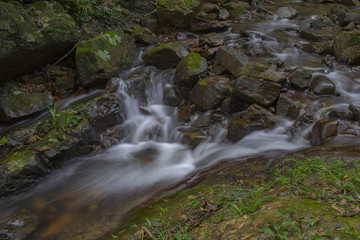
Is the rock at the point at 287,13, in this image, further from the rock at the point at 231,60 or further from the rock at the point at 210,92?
the rock at the point at 210,92

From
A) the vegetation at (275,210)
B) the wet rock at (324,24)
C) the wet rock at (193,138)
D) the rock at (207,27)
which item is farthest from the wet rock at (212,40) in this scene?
the vegetation at (275,210)

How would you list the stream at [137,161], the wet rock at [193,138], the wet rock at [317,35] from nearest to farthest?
the stream at [137,161], the wet rock at [193,138], the wet rock at [317,35]

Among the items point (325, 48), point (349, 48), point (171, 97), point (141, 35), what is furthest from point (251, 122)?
point (141, 35)

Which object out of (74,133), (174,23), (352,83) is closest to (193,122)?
(74,133)

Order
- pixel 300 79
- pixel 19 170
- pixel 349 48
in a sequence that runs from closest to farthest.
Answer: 1. pixel 19 170
2. pixel 300 79
3. pixel 349 48

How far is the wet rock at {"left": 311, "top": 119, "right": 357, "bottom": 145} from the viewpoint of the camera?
4645 mm

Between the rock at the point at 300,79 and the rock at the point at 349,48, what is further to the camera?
the rock at the point at 349,48

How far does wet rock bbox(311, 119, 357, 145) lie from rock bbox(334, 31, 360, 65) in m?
3.71

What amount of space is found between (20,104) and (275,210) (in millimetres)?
5784

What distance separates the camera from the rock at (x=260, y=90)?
5613 mm

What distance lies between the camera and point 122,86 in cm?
683

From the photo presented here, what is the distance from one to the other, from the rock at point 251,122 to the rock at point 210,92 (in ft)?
2.77

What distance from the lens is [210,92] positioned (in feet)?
20.2

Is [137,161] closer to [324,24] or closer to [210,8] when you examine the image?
[210,8]
